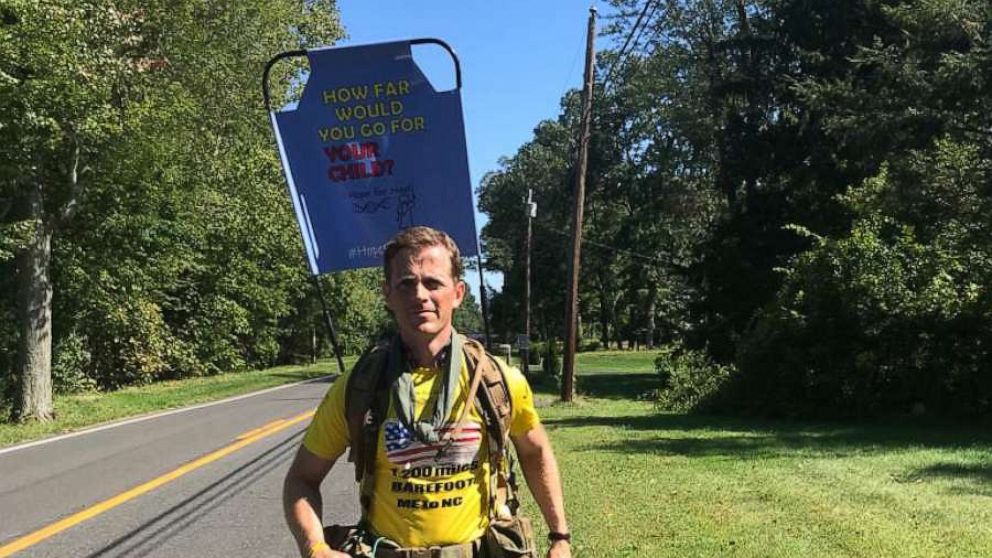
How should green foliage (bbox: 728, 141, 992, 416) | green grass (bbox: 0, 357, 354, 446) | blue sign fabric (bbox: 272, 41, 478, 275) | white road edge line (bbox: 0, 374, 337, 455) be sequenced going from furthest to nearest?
1. green foliage (bbox: 728, 141, 992, 416)
2. green grass (bbox: 0, 357, 354, 446)
3. white road edge line (bbox: 0, 374, 337, 455)
4. blue sign fabric (bbox: 272, 41, 478, 275)

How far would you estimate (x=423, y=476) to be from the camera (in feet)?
8.66

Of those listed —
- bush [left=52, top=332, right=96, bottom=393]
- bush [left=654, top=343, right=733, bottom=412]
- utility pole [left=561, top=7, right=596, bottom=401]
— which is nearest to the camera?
bush [left=654, top=343, right=733, bottom=412]

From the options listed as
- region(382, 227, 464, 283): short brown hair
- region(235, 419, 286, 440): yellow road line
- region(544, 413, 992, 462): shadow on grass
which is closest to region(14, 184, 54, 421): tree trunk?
region(235, 419, 286, 440): yellow road line

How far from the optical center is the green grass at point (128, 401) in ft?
49.5

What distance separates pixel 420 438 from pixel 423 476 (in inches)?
5.3

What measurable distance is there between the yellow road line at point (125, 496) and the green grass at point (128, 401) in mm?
3834

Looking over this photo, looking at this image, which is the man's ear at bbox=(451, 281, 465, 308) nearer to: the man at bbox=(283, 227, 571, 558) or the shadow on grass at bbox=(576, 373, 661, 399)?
the man at bbox=(283, 227, 571, 558)

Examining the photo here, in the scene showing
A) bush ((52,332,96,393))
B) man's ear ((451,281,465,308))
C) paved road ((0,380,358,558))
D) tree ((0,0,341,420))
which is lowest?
paved road ((0,380,358,558))

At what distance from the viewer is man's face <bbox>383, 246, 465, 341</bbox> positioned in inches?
104

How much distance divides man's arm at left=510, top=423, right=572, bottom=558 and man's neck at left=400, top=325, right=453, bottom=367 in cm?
39

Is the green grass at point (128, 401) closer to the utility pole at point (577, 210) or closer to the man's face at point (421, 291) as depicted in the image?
the utility pole at point (577, 210)

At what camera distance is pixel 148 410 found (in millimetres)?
18953

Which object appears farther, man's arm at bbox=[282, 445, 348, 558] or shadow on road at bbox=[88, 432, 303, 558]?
shadow on road at bbox=[88, 432, 303, 558]

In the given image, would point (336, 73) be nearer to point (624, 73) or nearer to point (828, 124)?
point (828, 124)
